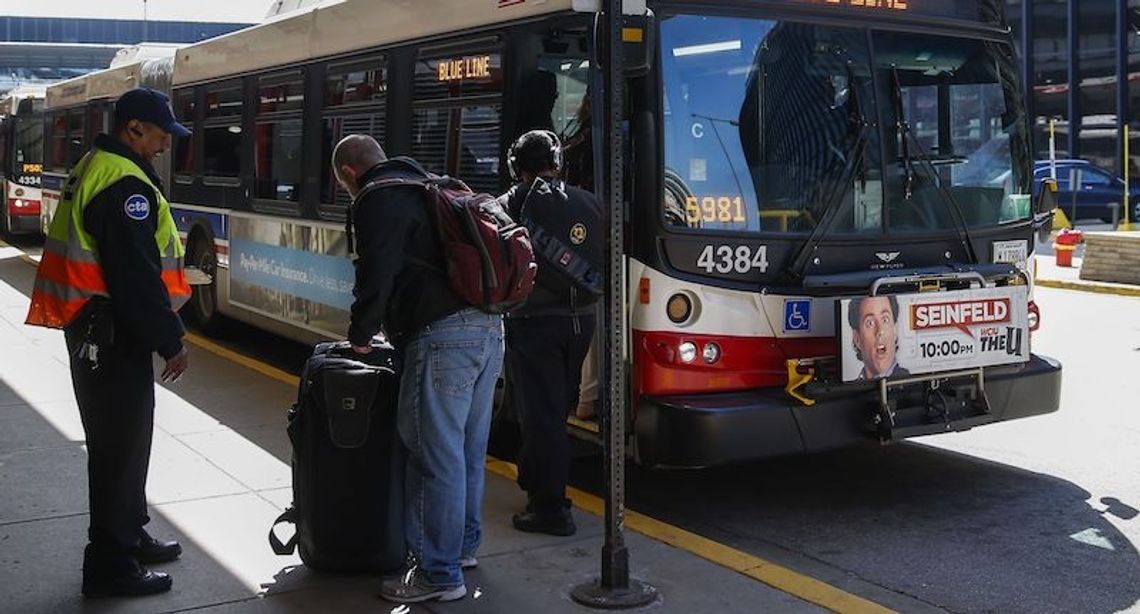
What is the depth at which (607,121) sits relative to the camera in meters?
4.56

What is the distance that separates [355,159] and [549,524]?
1881 millimetres

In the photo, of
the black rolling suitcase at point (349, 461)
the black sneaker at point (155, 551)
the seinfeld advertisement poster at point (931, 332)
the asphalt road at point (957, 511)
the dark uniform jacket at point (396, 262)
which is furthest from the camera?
the seinfeld advertisement poster at point (931, 332)

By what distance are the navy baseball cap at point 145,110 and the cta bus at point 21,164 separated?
18.0 m

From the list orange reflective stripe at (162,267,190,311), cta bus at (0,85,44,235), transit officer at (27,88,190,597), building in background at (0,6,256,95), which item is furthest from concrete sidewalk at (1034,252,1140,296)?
building in background at (0,6,256,95)

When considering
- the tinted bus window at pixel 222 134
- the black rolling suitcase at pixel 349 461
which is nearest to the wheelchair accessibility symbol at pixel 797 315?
the black rolling suitcase at pixel 349 461

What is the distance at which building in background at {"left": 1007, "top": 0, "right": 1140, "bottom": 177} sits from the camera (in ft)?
104

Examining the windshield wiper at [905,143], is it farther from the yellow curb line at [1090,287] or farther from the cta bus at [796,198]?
the yellow curb line at [1090,287]

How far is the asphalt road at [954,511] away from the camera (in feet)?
17.1

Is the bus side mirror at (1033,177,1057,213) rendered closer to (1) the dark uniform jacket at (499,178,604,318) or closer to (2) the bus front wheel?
(1) the dark uniform jacket at (499,178,604,318)

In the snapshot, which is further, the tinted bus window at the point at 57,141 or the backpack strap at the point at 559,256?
the tinted bus window at the point at 57,141

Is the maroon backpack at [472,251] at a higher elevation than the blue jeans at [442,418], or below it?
higher

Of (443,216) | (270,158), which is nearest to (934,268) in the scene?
(443,216)

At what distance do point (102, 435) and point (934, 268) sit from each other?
381 centimetres

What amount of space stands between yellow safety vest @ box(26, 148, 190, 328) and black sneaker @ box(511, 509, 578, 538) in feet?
6.44
